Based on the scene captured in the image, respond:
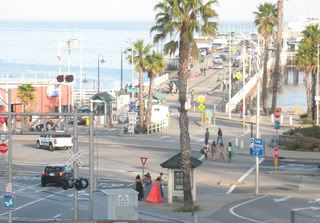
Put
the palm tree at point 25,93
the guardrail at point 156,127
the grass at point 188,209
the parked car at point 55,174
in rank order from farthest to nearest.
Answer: the palm tree at point 25,93 < the guardrail at point 156,127 < the parked car at point 55,174 < the grass at point 188,209

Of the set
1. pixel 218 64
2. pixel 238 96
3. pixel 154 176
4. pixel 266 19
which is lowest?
pixel 154 176

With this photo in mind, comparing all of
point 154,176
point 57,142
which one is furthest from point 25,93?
point 154,176

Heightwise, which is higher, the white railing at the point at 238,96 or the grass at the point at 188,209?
the white railing at the point at 238,96

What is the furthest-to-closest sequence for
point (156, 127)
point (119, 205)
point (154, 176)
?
point (156, 127) < point (154, 176) < point (119, 205)

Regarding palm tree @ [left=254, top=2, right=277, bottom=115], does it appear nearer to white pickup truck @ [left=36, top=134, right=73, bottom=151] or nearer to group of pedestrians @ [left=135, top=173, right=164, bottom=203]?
white pickup truck @ [left=36, top=134, right=73, bottom=151]

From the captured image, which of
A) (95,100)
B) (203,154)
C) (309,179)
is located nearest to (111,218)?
(309,179)

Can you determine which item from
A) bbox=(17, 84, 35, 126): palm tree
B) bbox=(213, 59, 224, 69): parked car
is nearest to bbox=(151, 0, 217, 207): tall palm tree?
bbox=(17, 84, 35, 126): palm tree

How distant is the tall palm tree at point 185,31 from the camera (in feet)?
117

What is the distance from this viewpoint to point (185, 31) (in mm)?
36312

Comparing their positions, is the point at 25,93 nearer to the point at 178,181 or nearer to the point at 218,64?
the point at 178,181

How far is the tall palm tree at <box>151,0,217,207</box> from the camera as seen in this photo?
35.8m

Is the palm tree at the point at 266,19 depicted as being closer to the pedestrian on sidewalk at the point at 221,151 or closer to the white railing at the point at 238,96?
the white railing at the point at 238,96

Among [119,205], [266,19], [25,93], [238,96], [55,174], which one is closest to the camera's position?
[119,205]

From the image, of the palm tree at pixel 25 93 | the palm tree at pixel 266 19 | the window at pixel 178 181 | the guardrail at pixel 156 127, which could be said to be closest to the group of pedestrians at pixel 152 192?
the window at pixel 178 181
